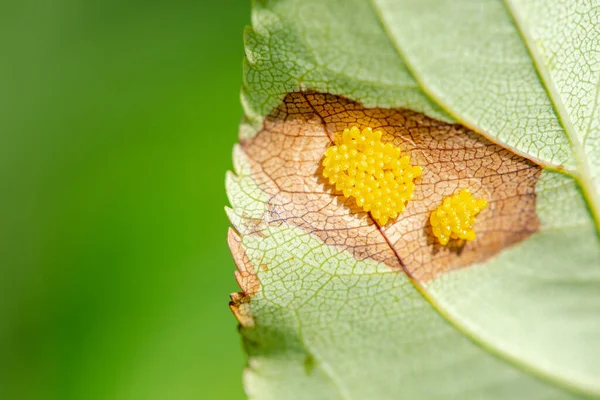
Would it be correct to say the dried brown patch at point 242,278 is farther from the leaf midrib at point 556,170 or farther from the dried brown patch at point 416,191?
the leaf midrib at point 556,170

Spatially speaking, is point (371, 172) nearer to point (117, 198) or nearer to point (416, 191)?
point (416, 191)

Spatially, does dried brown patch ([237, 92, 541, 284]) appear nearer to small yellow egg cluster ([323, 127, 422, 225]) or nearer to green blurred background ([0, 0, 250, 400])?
small yellow egg cluster ([323, 127, 422, 225])

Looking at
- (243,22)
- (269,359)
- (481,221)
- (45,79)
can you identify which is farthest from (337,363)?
(45,79)

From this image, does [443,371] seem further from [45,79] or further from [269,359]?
[45,79]

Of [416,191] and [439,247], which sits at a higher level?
[416,191]

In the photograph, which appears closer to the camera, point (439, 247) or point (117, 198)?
point (439, 247)

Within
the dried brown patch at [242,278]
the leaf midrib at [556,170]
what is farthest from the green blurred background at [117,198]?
the leaf midrib at [556,170]

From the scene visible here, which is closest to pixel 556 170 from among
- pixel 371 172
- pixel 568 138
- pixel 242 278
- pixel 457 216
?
pixel 568 138

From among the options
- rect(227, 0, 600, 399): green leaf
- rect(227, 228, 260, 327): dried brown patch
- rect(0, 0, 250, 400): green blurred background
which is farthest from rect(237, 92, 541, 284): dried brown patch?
rect(0, 0, 250, 400): green blurred background
